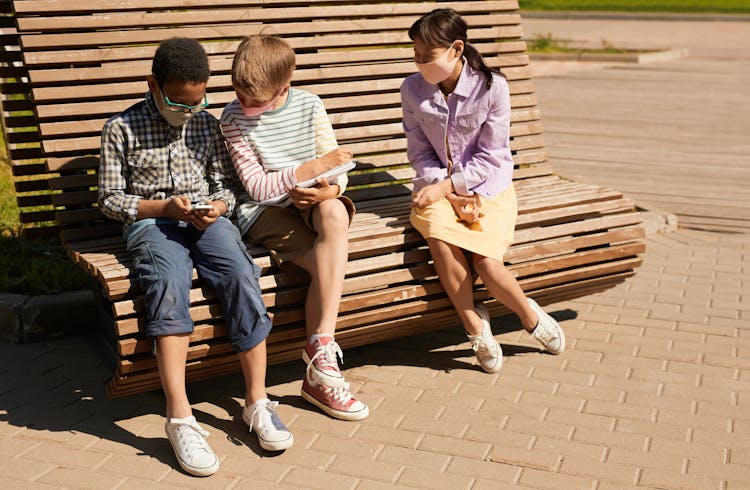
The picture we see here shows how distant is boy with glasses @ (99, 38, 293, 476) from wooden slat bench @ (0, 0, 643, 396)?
11 centimetres

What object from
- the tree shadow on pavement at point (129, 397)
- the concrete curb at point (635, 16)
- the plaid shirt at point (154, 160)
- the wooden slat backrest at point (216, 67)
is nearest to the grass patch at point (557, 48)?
the concrete curb at point (635, 16)

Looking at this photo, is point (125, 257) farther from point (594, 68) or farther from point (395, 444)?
point (594, 68)

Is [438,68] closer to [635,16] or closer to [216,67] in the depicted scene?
[216,67]

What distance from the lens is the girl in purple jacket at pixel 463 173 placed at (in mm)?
4234

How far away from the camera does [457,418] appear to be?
12.7 feet

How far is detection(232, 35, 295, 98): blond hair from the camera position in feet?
12.7

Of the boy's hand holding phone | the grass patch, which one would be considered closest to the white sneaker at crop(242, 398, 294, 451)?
the boy's hand holding phone

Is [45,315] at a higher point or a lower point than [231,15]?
lower

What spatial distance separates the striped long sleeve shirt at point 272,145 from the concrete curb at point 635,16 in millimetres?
21137

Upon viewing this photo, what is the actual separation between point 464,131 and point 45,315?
2.13 metres

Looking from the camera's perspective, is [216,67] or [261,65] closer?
[261,65]

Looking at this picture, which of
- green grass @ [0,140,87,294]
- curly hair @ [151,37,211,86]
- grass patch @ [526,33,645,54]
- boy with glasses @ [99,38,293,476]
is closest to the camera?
boy with glasses @ [99,38,293,476]

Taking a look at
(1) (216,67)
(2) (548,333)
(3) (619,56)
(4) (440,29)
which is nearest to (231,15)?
(1) (216,67)

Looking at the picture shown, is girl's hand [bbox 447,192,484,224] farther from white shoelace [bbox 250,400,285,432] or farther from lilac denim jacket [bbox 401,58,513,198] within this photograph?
white shoelace [bbox 250,400,285,432]
